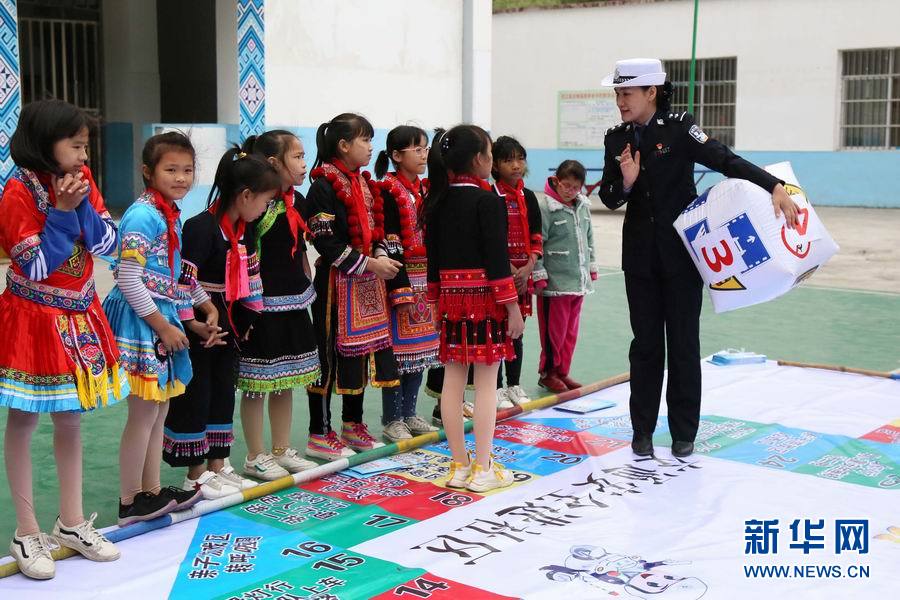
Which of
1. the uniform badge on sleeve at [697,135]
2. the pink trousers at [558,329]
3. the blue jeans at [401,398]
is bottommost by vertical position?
the blue jeans at [401,398]

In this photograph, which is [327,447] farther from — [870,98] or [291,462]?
[870,98]

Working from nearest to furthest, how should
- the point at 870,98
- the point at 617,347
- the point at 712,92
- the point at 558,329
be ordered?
the point at 558,329
the point at 617,347
the point at 870,98
the point at 712,92

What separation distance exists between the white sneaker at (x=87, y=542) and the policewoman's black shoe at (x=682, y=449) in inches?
87.1

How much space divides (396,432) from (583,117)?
54.0 feet

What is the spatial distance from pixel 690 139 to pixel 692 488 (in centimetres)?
139

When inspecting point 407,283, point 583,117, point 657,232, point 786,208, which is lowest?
point 407,283

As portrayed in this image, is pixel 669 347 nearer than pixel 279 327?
No

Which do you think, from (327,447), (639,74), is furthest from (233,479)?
(639,74)

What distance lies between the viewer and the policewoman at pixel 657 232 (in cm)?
414

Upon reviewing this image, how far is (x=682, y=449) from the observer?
Result: 13.7ft

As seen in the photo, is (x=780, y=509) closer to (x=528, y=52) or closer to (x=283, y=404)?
(x=283, y=404)

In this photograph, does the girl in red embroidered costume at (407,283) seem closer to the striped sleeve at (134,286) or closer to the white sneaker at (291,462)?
the white sneaker at (291,462)

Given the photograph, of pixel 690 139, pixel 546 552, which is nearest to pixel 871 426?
pixel 690 139

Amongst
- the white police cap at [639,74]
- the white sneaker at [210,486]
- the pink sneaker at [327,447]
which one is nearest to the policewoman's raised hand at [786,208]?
the white police cap at [639,74]
